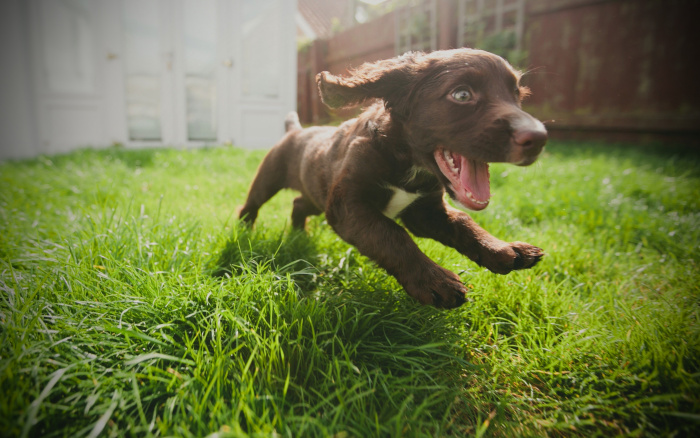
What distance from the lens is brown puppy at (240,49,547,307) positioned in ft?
5.37

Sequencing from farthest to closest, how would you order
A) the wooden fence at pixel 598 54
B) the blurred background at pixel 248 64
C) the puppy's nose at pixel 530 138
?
the blurred background at pixel 248 64 < the wooden fence at pixel 598 54 < the puppy's nose at pixel 530 138

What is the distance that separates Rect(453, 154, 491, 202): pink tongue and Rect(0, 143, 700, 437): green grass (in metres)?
0.51

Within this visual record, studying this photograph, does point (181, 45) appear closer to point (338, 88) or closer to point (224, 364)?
point (338, 88)

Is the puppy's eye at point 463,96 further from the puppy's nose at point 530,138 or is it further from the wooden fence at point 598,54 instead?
the wooden fence at point 598,54

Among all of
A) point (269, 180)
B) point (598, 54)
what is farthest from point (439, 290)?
point (598, 54)

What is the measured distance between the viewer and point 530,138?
1507mm

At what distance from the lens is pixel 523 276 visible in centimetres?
229

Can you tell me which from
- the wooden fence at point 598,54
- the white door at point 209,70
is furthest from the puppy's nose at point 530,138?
the white door at point 209,70

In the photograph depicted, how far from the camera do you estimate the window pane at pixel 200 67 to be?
8953mm

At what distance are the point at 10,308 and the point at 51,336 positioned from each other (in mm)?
354

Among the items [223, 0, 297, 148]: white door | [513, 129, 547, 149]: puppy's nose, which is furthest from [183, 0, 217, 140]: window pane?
[513, 129, 547, 149]: puppy's nose

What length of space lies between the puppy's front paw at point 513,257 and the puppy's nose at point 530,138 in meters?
0.51

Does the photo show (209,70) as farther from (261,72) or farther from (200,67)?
→ (261,72)

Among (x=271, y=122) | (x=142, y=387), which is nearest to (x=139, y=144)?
(x=271, y=122)
